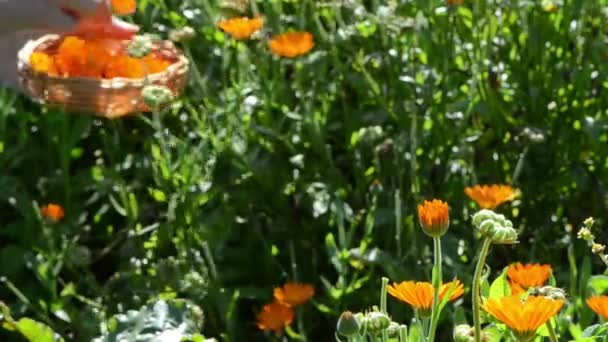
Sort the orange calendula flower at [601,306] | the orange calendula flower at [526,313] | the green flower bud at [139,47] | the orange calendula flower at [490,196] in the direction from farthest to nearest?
the green flower bud at [139,47] → the orange calendula flower at [490,196] → the orange calendula flower at [601,306] → the orange calendula flower at [526,313]

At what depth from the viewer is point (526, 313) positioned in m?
0.96

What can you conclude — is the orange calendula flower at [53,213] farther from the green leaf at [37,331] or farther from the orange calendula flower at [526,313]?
the orange calendula flower at [526,313]

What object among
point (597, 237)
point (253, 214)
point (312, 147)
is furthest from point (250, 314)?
point (597, 237)

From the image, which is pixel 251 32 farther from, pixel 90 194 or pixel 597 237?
pixel 597 237

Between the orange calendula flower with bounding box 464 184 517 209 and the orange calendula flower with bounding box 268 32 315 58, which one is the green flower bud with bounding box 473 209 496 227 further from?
the orange calendula flower with bounding box 268 32 315 58

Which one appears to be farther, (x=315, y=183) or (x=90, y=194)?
(x=90, y=194)

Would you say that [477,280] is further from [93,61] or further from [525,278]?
[93,61]

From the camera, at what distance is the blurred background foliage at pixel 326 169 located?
6.48 feet

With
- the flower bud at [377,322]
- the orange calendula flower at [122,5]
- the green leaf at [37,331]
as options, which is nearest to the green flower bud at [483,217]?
the flower bud at [377,322]

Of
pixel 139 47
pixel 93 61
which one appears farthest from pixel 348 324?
pixel 93 61

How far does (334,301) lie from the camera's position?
1.88 m

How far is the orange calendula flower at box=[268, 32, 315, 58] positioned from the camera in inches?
85.0

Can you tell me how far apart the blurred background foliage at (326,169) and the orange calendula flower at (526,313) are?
90cm

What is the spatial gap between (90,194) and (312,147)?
0.50 metres
